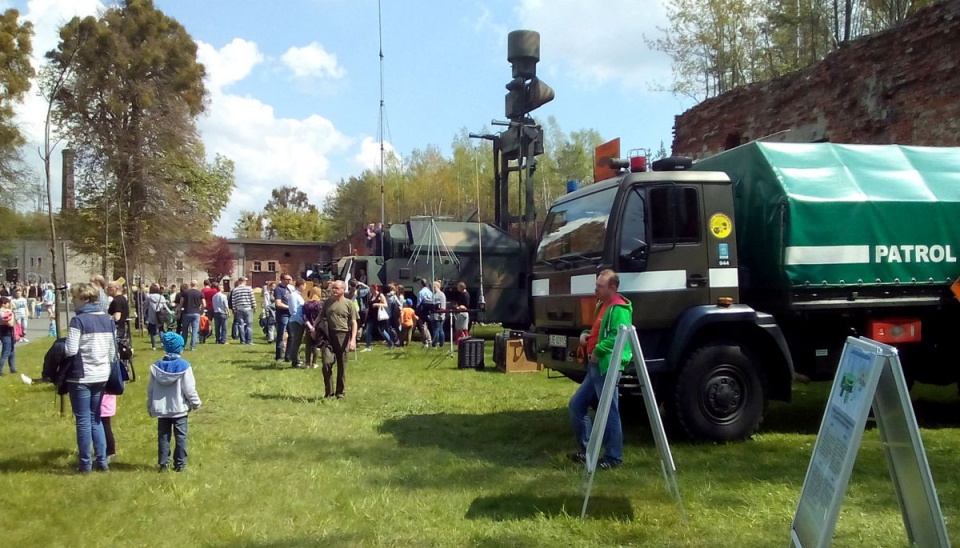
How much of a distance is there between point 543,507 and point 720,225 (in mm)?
3559

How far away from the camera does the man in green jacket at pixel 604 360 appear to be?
661 centimetres

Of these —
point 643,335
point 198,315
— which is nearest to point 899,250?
point 643,335

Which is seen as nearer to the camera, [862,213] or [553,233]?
[862,213]

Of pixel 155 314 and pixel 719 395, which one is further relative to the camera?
pixel 155 314

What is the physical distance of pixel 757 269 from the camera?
27.4ft

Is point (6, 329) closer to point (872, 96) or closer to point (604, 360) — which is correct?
point (604, 360)

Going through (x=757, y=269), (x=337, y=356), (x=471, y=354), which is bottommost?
(x=471, y=354)

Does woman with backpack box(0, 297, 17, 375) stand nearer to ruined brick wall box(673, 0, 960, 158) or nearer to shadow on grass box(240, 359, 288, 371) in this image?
shadow on grass box(240, 359, 288, 371)

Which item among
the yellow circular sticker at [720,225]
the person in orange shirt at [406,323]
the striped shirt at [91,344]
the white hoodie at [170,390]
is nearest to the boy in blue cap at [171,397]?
the white hoodie at [170,390]

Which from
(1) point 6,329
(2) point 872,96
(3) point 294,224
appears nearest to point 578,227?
(2) point 872,96

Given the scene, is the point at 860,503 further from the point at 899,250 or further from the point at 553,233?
the point at 553,233

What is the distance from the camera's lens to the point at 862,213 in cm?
822

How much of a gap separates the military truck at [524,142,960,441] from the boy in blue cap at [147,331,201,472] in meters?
3.58

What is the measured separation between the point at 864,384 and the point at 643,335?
4.17 m
